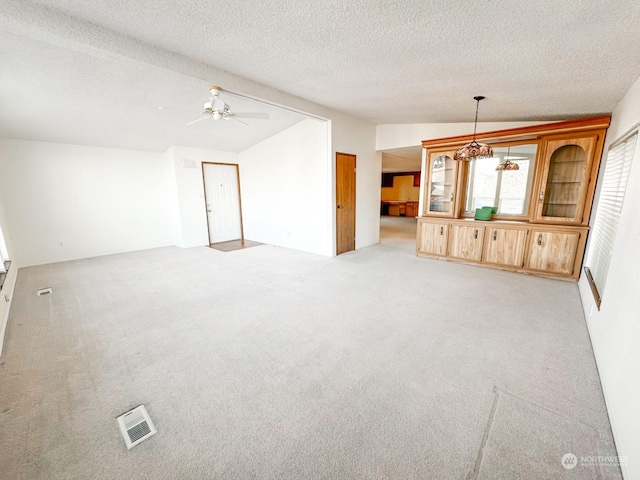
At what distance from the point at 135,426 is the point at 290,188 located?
4.70 meters

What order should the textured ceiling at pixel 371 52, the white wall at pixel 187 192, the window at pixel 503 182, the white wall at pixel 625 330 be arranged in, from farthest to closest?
the white wall at pixel 187 192, the window at pixel 503 182, the textured ceiling at pixel 371 52, the white wall at pixel 625 330

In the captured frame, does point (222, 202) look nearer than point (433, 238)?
No

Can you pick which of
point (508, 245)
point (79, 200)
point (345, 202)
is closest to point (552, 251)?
point (508, 245)

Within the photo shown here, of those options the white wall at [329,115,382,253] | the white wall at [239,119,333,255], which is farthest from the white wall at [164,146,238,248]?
the white wall at [329,115,382,253]

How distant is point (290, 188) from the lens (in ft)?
18.4

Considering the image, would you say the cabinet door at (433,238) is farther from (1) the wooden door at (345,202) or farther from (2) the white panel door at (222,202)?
(2) the white panel door at (222,202)

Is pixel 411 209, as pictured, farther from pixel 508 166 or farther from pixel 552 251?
pixel 552 251

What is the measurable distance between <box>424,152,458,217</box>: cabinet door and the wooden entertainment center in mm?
17

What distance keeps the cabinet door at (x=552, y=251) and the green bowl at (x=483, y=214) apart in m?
0.66

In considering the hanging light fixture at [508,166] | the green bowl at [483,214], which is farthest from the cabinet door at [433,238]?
the hanging light fixture at [508,166]

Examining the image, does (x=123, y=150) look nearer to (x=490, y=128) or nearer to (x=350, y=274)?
(x=350, y=274)

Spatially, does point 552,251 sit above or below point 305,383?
above

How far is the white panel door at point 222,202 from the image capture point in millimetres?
6527

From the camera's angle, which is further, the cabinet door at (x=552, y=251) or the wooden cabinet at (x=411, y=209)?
the wooden cabinet at (x=411, y=209)
